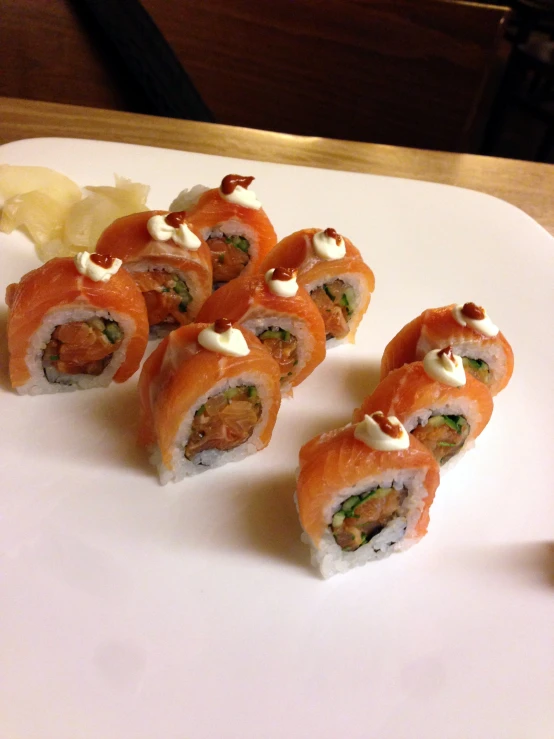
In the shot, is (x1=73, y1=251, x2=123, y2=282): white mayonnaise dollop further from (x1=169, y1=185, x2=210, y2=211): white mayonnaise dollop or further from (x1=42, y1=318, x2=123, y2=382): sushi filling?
(x1=169, y1=185, x2=210, y2=211): white mayonnaise dollop

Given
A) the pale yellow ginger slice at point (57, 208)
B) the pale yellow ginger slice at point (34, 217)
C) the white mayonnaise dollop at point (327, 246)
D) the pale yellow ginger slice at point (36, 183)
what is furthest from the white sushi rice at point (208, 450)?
the pale yellow ginger slice at point (36, 183)

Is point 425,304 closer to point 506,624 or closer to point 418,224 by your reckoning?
point 418,224

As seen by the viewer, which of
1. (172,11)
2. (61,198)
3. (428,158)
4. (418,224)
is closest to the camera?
(61,198)

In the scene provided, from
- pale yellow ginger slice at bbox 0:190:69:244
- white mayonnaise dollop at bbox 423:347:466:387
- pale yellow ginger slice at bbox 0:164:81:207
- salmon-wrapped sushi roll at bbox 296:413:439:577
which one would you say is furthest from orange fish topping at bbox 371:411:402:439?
pale yellow ginger slice at bbox 0:164:81:207

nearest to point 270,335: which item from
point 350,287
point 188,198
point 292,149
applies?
point 350,287

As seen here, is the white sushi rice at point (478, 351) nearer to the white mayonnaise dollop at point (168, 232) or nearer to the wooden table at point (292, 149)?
the white mayonnaise dollop at point (168, 232)

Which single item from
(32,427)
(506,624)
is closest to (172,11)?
(32,427)
